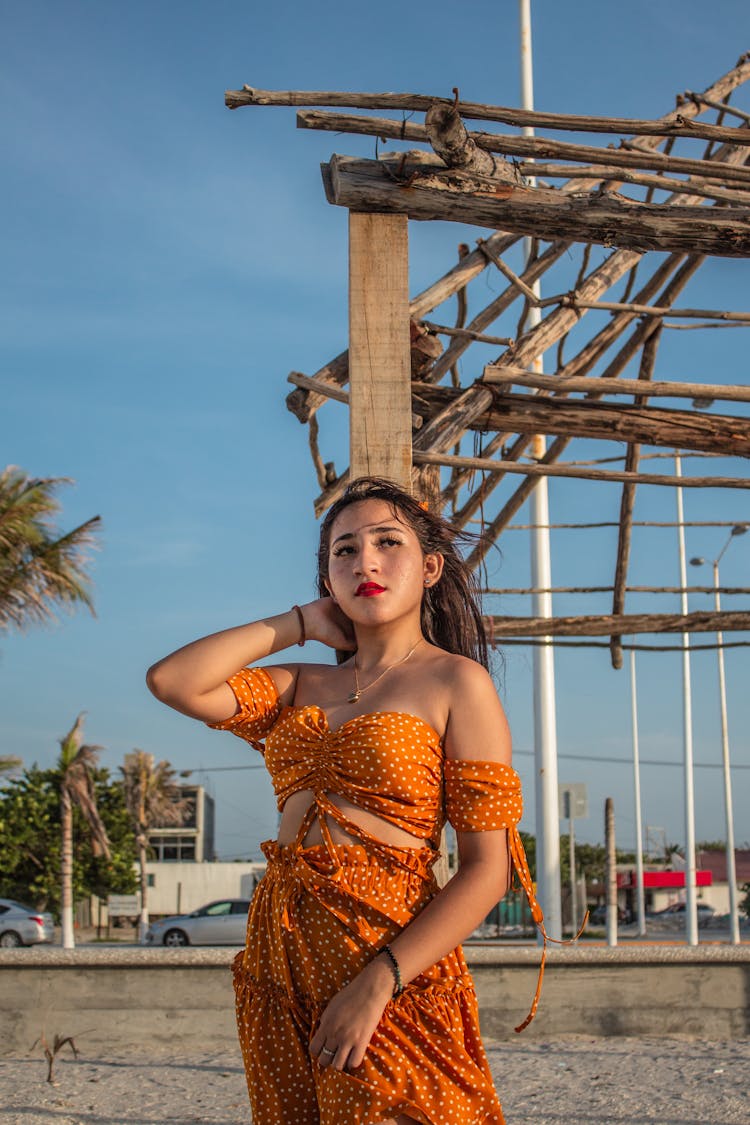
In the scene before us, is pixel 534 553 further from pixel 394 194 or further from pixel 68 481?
pixel 394 194

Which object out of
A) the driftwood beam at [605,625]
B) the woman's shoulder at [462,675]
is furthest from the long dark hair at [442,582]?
the driftwood beam at [605,625]

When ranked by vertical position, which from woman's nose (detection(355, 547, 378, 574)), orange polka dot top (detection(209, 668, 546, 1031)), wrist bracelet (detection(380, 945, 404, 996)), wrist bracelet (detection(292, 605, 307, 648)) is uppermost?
woman's nose (detection(355, 547, 378, 574))

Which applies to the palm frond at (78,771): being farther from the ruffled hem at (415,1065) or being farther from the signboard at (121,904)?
the ruffled hem at (415,1065)

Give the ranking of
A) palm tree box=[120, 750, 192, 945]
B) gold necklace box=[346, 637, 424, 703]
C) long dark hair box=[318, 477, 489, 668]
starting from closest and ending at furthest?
1. gold necklace box=[346, 637, 424, 703]
2. long dark hair box=[318, 477, 489, 668]
3. palm tree box=[120, 750, 192, 945]

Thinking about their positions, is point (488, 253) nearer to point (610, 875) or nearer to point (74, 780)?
point (610, 875)

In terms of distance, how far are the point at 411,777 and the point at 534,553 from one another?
488 inches

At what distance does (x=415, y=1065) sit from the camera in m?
1.88

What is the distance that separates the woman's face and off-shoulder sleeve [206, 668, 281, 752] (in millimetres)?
220

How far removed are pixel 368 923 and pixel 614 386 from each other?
379cm

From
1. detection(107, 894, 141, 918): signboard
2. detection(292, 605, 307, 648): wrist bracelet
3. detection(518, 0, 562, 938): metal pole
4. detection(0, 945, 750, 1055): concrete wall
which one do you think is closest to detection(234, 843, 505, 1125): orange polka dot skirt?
detection(292, 605, 307, 648): wrist bracelet

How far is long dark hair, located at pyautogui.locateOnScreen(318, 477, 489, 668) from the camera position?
7.89 feet

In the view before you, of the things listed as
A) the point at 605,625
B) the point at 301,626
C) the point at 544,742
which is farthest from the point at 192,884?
the point at 301,626

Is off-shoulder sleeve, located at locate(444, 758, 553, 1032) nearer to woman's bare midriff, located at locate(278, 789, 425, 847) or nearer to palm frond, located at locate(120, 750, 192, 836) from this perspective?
woman's bare midriff, located at locate(278, 789, 425, 847)

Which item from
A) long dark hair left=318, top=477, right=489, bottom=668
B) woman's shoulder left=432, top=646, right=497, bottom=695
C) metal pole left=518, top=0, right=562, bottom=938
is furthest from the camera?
metal pole left=518, top=0, right=562, bottom=938
